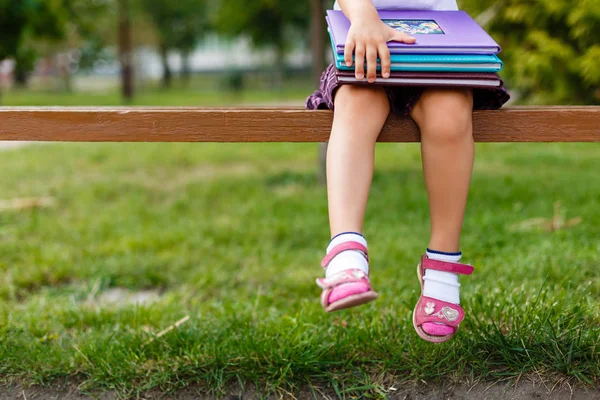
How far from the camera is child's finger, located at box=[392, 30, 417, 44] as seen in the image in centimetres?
168

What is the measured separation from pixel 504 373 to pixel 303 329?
675 millimetres

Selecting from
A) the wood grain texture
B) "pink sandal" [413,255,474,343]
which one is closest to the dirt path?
"pink sandal" [413,255,474,343]

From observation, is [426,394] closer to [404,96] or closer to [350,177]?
[350,177]

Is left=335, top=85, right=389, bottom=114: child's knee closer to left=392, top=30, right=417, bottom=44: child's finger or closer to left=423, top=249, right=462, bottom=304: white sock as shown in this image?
left=392, top=30, right=417, bottom=44: child's finger

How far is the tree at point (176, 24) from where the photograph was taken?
31891mm

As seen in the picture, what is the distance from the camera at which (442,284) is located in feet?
5.87

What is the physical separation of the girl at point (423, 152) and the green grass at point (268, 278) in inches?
10.6

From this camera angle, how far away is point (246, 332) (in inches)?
86.0

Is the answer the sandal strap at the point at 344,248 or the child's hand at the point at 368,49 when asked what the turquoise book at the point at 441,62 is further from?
the sandal strap at the point at 344,248

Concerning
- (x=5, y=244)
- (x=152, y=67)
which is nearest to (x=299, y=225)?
(x=5, y=244)

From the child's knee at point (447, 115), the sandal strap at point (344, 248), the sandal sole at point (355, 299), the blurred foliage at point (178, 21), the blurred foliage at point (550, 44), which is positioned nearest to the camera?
the sandal sole at point (355, 299)

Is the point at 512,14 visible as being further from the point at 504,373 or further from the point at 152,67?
the point at 152,67

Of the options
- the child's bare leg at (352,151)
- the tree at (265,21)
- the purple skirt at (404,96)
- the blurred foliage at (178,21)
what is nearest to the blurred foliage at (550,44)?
the purple skirt at (404,96)

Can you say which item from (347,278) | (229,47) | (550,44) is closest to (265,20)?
(550,44)
